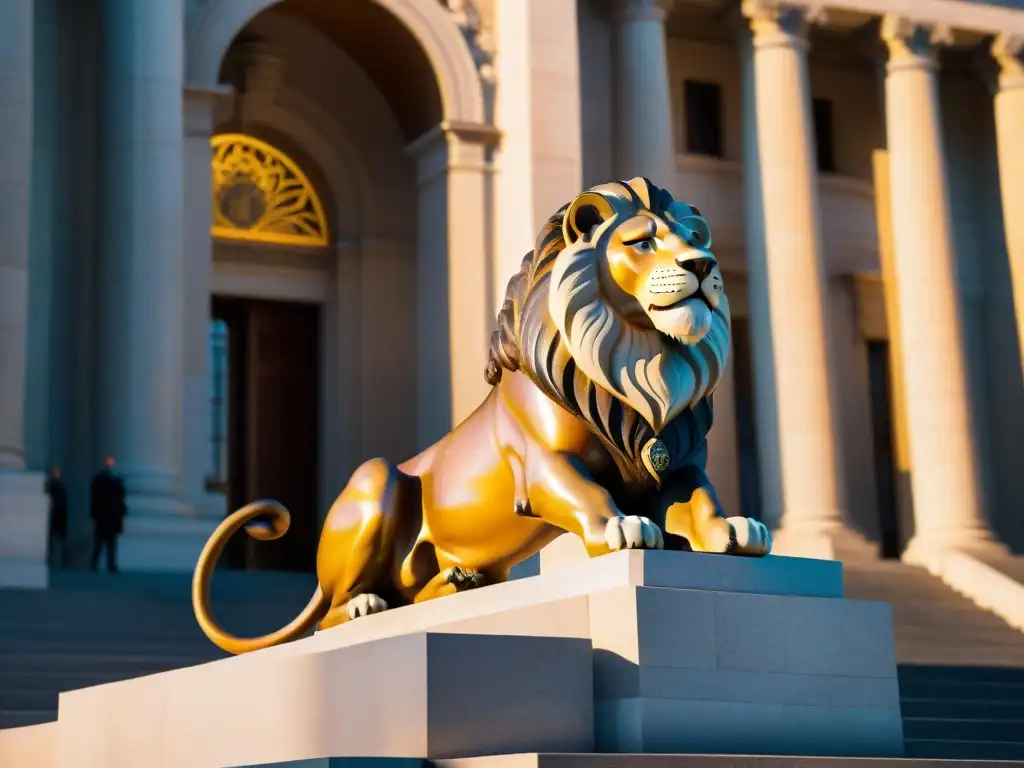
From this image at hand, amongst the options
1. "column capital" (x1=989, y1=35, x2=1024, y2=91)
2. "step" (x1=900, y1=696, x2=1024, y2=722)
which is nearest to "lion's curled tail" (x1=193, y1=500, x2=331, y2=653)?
"step" (x1=900, y1=696, x2=1024, y2=722)

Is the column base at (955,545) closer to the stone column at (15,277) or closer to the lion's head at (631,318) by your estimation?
the stone column at (15,277)

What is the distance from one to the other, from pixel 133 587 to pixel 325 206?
47.6 ft

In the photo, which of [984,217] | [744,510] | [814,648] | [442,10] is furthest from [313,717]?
[984,217]

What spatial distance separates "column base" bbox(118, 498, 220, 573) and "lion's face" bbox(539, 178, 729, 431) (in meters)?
15.6

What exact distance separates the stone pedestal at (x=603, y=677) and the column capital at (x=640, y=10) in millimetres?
23828

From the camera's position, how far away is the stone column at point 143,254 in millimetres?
23000

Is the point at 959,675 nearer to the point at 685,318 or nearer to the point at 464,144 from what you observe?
the point at 685,318

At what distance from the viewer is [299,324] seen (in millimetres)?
32344

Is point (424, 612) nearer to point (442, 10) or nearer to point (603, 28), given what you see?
point (442, 10)

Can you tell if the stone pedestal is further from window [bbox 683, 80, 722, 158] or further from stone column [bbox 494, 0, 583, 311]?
window [bbox 683, 80, 722, 158]

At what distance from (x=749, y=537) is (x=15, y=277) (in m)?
16.7

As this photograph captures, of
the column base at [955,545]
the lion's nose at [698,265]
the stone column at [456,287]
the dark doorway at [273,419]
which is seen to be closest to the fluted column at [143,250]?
the stone column at [456,287]

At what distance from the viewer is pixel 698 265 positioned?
22.4 ft

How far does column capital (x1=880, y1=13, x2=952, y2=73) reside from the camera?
1215 inches
